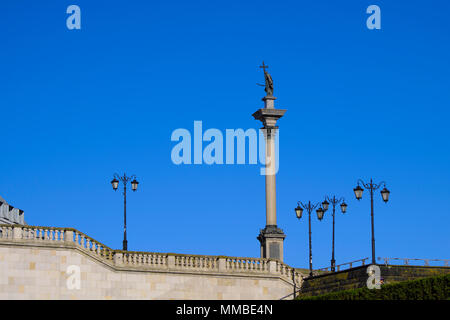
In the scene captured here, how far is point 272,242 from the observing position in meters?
70.8

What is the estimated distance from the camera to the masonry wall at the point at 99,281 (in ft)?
207

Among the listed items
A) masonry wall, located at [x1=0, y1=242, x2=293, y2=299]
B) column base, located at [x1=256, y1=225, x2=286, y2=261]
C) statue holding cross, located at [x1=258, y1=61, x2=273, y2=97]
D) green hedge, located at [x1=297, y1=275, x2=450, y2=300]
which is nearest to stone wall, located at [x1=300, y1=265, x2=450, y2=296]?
green hedge, located at [x1=297, y1=275, x2=450, y2=300]

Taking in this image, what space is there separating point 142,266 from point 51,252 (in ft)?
18.1

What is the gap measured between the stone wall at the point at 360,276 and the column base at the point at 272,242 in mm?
4275

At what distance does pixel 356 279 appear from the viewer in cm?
6309

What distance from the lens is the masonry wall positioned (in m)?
63.0

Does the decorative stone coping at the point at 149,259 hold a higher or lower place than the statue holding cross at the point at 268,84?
lower

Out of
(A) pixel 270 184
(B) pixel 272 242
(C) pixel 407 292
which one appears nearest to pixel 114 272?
(B) pixel 272 242

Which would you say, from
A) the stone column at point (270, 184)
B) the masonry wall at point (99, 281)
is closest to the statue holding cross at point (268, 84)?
the stone column at point (270, 184)

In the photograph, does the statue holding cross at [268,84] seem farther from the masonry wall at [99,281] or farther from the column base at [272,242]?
the masonry wall at [99,281]
